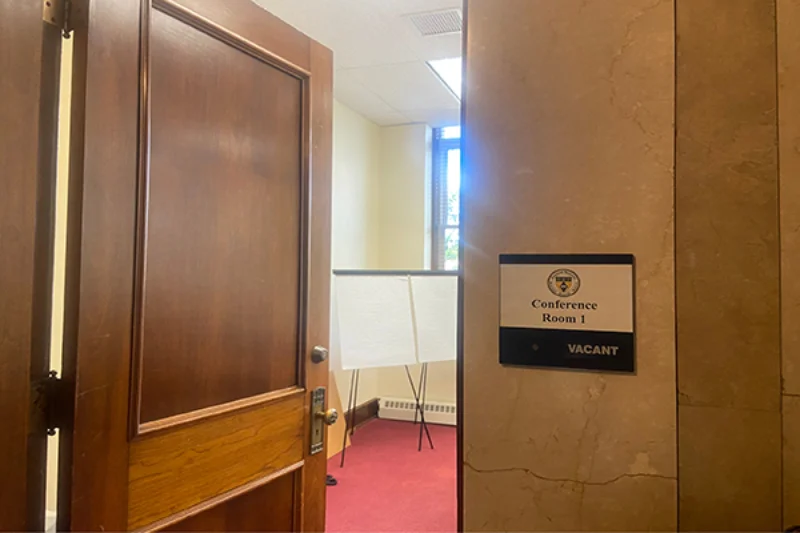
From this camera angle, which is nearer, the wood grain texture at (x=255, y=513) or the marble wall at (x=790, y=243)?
the marble wall at (x=790, y=243)

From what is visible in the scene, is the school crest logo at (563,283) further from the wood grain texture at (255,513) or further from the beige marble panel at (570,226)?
the wood grain texture at (255,513)

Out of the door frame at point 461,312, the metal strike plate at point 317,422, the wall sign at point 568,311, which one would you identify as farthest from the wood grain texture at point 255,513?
the wall sign at point 568,311

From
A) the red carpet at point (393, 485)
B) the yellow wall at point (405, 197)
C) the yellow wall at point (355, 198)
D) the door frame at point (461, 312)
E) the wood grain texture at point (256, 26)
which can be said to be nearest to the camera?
the door frame at point (461, 312)

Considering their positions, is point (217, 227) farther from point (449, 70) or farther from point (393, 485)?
point (449, 70)

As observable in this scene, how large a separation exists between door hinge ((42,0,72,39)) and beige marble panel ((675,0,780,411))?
1.10m

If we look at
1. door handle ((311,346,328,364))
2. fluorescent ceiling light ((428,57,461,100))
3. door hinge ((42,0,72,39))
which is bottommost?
door handle ((311,346,328,364))

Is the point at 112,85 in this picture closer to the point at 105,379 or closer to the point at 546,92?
the point at 105,379

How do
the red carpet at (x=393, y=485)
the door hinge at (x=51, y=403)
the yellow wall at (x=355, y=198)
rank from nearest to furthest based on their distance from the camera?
the door hinge at (x=51, y=403) → the red carpet at (x=393, y=485) → the yellow wall at (x=355, y=198)

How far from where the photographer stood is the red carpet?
271 centimetres

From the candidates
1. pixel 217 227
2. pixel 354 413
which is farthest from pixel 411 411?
pixel 217 227

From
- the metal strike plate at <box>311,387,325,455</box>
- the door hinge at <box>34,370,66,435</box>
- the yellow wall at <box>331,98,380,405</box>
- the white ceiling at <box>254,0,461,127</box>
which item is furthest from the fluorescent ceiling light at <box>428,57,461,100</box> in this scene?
the door hinge at <box>34,370,66,435</box>

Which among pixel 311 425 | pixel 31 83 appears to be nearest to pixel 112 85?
pixel 31 83

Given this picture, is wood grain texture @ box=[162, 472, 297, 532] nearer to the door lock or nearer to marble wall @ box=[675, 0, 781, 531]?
the door lock

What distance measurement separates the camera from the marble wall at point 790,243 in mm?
671
